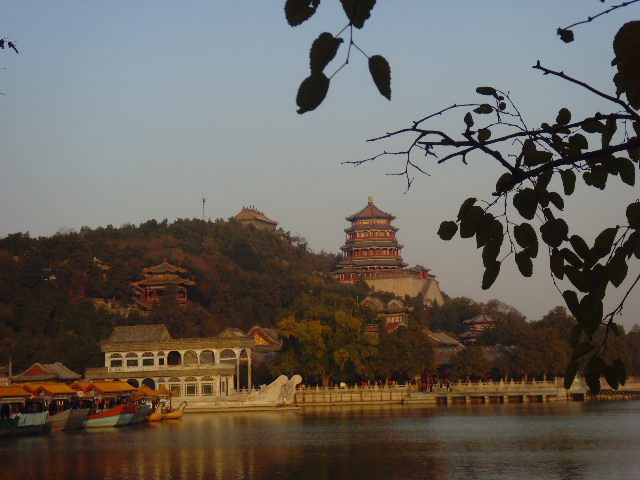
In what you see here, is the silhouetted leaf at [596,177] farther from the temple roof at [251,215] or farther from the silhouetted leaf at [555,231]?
the temple roof at [251,215]

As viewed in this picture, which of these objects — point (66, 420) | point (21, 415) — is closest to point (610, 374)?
point (21, 415)

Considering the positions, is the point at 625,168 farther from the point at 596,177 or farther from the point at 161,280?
the point at 161,280

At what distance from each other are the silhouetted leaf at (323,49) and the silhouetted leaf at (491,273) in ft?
3.39

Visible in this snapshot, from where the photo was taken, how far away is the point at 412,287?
275 ft

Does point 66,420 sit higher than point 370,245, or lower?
lower

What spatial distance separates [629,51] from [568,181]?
1.34 meters

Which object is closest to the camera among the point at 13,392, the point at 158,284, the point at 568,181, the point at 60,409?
the point at 568,181

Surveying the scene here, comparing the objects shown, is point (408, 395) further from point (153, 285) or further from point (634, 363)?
point (153, 285)

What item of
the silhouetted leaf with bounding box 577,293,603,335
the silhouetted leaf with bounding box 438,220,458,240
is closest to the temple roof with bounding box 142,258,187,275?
the silhouetted leaf with bounding box 438,220,458,240

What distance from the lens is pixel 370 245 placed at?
3420 inches

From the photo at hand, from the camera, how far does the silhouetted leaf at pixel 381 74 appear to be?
214 centimetres

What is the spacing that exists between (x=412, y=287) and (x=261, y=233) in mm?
17296

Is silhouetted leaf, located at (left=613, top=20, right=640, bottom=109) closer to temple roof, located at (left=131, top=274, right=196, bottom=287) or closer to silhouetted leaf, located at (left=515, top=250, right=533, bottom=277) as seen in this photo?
silhouetted leaf, located at (left=515, top=250, right=533, bottom=277)

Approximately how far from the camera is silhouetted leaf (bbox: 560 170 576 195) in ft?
11.3
